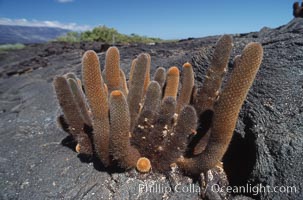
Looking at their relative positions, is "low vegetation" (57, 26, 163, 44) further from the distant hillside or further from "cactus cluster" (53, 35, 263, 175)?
"cactus cluster" (53, 35, 263, 175)

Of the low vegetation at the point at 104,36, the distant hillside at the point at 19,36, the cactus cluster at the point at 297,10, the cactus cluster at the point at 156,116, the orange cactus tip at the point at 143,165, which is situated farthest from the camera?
the distant hillside at the point at 19,36

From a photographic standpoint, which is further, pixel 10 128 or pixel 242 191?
pixel 10 128

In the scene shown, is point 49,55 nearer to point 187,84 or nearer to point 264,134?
point 187,84

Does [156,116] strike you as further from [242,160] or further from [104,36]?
[104,36]

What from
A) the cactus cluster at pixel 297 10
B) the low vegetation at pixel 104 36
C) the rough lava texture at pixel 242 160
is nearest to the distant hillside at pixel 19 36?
the low vegetation at pixel 104 36

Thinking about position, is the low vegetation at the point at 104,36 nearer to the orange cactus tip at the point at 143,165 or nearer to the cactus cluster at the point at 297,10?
the cactus cluster at the point at 297,10

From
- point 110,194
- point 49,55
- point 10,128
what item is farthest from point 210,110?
point 49,55

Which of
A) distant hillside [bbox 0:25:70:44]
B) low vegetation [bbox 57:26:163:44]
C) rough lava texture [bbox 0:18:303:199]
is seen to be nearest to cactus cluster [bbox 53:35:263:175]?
rough lava texture [bbox 0:18:303:199]

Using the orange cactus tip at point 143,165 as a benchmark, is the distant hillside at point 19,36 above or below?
below
